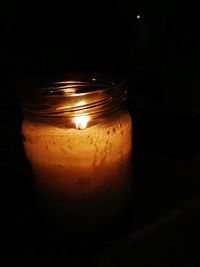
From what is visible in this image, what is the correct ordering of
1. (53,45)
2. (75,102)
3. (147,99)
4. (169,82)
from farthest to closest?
(53,45) < (169,82) < (147,99) < (75,102)

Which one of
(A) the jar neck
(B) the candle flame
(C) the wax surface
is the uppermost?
(A) the jar neck

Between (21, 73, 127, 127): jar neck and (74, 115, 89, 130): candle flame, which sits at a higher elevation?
(21, 73, 127, 127): jar neck

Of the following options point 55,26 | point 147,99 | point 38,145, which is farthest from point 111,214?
point 55,26

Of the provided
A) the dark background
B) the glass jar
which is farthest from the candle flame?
the dark background

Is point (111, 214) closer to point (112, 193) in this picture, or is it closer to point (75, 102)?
point (112, 193)

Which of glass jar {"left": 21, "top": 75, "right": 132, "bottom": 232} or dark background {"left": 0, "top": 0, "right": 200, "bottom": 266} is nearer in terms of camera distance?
glass jar {"left": 21, "top": 75, "right": 132, "bottom": 232}

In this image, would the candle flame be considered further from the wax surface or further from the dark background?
the dark background
